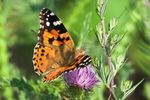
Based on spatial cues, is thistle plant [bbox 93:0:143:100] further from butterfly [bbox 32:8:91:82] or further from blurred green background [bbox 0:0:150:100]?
butterfly [bbox 32:8:91:82]

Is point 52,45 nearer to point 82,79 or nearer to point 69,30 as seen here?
point 82,79

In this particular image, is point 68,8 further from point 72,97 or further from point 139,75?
point 72,97

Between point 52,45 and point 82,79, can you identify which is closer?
point 82,79

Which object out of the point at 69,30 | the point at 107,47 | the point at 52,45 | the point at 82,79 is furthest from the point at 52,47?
the point at 69,30

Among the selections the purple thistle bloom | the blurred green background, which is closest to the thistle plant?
the blurred green background

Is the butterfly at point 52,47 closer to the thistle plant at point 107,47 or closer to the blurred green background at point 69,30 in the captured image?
the blurred green background at point 69,30

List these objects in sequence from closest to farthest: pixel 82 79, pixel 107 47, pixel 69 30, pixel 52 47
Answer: pixel 107 47 → pixel 82 79 → pixel 52 47 → pixel 69 30

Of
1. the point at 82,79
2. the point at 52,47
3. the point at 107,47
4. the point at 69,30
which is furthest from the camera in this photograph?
the point at 69,30

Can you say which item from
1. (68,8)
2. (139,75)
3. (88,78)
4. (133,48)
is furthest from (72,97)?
(139,75)
